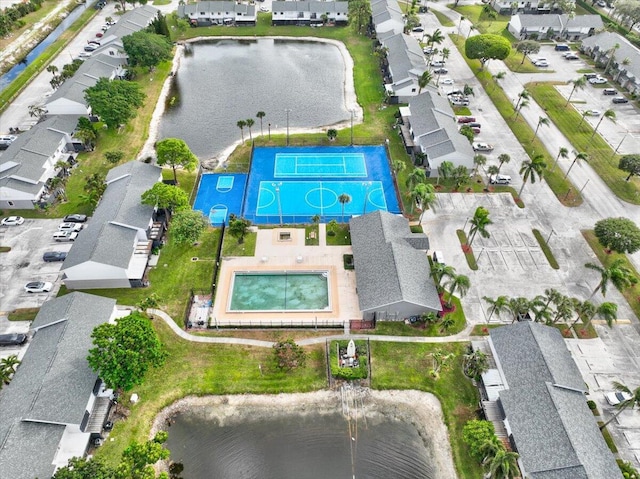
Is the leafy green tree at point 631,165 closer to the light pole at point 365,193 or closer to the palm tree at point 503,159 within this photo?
the palm tree at point 503,159

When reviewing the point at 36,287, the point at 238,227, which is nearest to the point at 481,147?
the point at 238,227

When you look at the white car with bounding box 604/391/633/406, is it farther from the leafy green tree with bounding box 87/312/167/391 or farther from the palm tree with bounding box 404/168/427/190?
the leafy green tree with bounding box 87/312/167/391

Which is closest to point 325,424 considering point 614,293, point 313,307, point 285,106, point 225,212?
point 313,307

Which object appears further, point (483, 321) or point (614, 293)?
point (614, 293)

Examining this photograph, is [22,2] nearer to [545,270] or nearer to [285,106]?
[285,106]

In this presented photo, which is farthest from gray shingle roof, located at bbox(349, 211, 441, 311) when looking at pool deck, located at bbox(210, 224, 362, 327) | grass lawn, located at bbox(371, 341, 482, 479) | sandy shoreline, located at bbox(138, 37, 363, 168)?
sandy shoreline, located at bbox(138, 37, 363, 168)

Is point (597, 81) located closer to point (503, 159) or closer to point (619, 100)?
point (619, 100)

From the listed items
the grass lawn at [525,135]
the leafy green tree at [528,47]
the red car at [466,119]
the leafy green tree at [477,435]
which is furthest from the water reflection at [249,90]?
the leafy green tree at [477,435]
